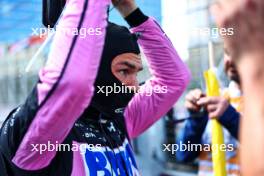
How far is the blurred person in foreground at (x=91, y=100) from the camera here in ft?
3.31

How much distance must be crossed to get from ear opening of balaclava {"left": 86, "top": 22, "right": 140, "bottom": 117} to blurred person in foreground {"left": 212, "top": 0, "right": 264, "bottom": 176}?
780mm

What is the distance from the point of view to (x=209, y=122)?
2.17m

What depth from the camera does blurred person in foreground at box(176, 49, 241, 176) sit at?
1.80 m

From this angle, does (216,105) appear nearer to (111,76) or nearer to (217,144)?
(217,144)

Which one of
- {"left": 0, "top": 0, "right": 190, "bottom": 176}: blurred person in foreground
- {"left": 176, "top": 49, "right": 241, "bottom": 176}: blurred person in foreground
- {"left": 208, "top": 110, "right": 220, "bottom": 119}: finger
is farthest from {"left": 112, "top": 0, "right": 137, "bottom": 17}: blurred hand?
{"left": 208, "top": 110, "right": 220, "bottom": 119}: finger

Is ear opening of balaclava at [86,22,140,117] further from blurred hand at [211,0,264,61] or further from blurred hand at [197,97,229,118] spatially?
blurred hand at [211,0,264,61]

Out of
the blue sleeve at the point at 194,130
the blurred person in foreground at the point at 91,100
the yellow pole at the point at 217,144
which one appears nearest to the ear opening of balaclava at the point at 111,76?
the blurred person in foreground at the point at 91,100

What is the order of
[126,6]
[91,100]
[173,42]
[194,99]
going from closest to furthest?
1. [91,100]
2. [126,6]
3. [194,99]
4. [173,42]

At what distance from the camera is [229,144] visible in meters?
2.05

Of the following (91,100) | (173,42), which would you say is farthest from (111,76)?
(173,42)

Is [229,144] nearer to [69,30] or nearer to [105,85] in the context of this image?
[105,85]

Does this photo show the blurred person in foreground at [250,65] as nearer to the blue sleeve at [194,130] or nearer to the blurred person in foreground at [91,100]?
the blurred person in foreground at [91,100]

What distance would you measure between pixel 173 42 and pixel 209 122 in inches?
17.8

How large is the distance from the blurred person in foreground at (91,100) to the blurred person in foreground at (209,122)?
0.57 ft
